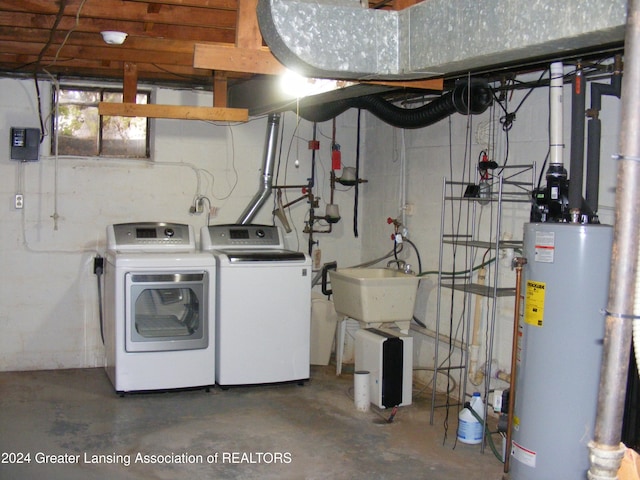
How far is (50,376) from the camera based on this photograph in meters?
5.79

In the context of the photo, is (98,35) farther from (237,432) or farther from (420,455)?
(420,455)

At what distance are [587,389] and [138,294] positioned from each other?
10.5ft

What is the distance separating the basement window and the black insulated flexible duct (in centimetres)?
146

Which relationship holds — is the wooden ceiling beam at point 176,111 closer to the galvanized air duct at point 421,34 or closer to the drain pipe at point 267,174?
the drain pipe at point 267,174

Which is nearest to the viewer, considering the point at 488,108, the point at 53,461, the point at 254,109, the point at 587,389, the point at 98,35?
the point at 587,389

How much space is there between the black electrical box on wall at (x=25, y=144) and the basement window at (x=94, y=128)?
172mm

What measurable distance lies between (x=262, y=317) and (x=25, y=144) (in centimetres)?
239

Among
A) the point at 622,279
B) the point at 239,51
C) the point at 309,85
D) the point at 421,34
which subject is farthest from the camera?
the point at 309,85

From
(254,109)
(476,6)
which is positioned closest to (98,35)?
(254,109)

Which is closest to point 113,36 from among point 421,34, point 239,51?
point 239,51

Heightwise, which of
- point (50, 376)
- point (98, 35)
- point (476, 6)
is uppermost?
point (98, 35)

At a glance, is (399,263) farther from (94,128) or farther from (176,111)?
→ (94,128)

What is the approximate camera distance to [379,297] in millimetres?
A: 5418

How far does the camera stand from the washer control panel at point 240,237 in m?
5.88
